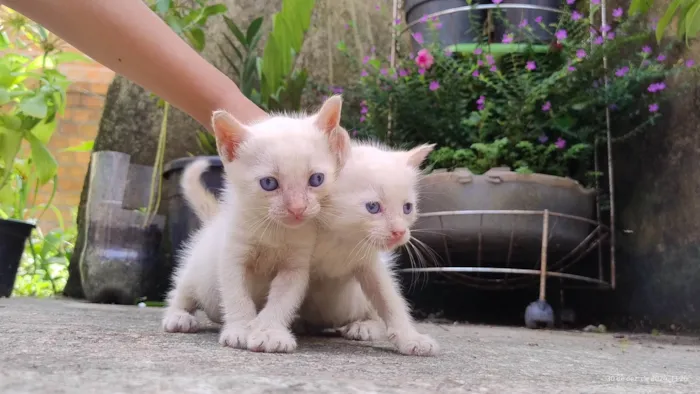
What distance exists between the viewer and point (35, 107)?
215cm

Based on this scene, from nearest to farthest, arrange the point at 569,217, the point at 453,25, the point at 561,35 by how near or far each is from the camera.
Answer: the point at 569,217 → the point at 561,35 → the point at 453,25

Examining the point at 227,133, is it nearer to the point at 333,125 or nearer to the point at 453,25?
the point at 333,125

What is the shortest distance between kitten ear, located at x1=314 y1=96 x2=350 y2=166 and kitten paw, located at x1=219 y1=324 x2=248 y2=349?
0.35m

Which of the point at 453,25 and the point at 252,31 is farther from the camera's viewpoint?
the point at 252,31

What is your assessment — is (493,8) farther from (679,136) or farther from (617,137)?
(679,136)

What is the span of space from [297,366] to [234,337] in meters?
0.23

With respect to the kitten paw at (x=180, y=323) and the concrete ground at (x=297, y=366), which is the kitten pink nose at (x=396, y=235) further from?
the kitten paw at (x=180, y=323)

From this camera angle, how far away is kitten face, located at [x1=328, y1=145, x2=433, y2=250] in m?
1.11

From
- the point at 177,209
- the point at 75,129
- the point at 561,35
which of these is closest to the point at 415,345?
the point at 561,35

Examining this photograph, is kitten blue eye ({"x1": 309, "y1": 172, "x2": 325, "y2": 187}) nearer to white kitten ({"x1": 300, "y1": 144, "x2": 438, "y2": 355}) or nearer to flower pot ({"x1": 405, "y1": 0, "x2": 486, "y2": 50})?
white kitten ({"x1": 300, "y1": 144, "x2": 438, "y2": 355})

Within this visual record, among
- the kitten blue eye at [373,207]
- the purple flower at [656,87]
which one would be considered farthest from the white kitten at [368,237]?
the purple flower at [656,87]

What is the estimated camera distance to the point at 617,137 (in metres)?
2.19

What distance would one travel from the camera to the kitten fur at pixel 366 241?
3.65 feet

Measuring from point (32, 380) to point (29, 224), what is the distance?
1817mm
